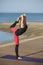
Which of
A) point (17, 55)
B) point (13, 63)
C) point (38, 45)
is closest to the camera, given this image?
point (13, 63)

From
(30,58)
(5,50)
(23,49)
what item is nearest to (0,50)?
(5,50)

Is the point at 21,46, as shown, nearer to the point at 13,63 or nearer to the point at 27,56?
the point at 27,56

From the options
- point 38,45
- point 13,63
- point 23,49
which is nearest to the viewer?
point 13,63

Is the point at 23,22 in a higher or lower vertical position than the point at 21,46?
higher

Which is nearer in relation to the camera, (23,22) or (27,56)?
(23,22)

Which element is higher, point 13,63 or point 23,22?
point 23,22

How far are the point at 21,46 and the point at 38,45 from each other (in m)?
0.94

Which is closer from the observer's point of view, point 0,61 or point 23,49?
point 0,61

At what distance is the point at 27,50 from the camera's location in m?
12.9

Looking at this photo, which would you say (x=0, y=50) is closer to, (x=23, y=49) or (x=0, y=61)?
(x=23, y=49)

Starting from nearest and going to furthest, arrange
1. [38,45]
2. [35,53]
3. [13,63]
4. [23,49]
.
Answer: [13,63], [35,53], [23,49], [38,45]

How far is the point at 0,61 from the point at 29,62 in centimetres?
111

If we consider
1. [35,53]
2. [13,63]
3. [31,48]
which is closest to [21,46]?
[31,48]

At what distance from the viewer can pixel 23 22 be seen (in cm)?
1059
